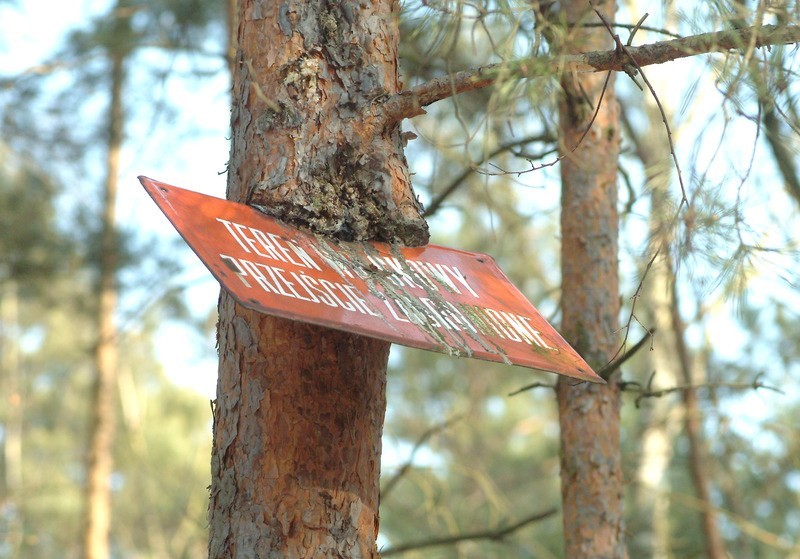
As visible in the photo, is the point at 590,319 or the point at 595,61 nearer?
the point at 595,61

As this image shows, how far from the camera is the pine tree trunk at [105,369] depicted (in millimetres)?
6645

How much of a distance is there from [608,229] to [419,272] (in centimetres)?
116

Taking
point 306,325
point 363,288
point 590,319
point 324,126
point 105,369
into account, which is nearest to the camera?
point 363,288

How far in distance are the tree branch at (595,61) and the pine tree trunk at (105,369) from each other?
5.20 m

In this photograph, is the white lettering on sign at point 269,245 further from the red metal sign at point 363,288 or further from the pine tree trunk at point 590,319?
the pine tree trunk at point 590,319

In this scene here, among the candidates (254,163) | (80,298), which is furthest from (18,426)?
(254,163)

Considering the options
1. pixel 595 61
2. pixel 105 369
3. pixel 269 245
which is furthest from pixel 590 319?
pixel 105 369

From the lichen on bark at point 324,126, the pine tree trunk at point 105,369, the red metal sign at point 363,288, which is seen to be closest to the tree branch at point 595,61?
the lichen on bark at point 324,126

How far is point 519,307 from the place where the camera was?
1681 millimetres

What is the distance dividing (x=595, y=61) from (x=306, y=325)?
2.28ft

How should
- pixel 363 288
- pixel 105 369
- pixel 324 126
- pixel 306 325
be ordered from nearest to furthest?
pixel 363 288, pixel 306 325, pixel 324 126, pixel 105 369

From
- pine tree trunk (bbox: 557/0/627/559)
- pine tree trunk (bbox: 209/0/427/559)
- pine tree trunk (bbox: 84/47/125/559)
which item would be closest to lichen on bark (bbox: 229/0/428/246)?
pine tree trunk (bbox: 209/0/427/559)

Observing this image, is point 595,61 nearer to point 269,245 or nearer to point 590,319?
point 269,245

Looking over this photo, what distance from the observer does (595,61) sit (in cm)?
161
